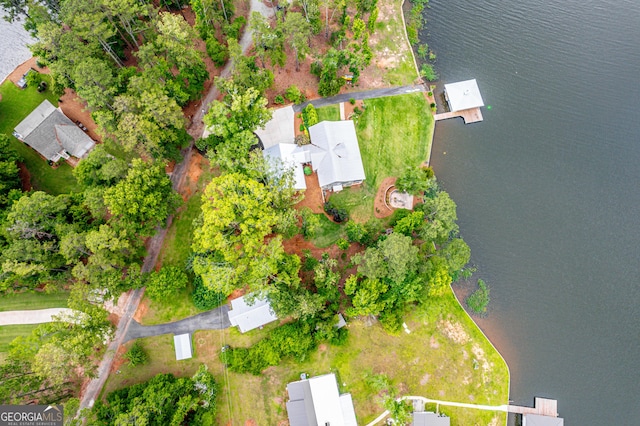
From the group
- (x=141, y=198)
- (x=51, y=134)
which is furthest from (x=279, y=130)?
(x=51, y=134)

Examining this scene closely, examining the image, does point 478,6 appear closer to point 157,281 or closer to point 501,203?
point 501,203

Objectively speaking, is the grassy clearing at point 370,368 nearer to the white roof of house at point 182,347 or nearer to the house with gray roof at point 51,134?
the white roof of house at point 182,347

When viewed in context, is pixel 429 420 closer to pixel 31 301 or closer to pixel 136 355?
pixel 136 355

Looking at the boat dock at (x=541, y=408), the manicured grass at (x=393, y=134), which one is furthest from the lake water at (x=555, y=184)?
the manicured grass at (x=393, y=134)

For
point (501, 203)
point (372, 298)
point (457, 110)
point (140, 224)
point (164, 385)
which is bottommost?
point (164, 385)

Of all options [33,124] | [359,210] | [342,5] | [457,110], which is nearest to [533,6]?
[457,110]

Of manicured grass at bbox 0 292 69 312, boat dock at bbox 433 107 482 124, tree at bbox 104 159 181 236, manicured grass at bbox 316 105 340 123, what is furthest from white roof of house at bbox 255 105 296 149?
manicured grass at bbox 0 292 69 312
